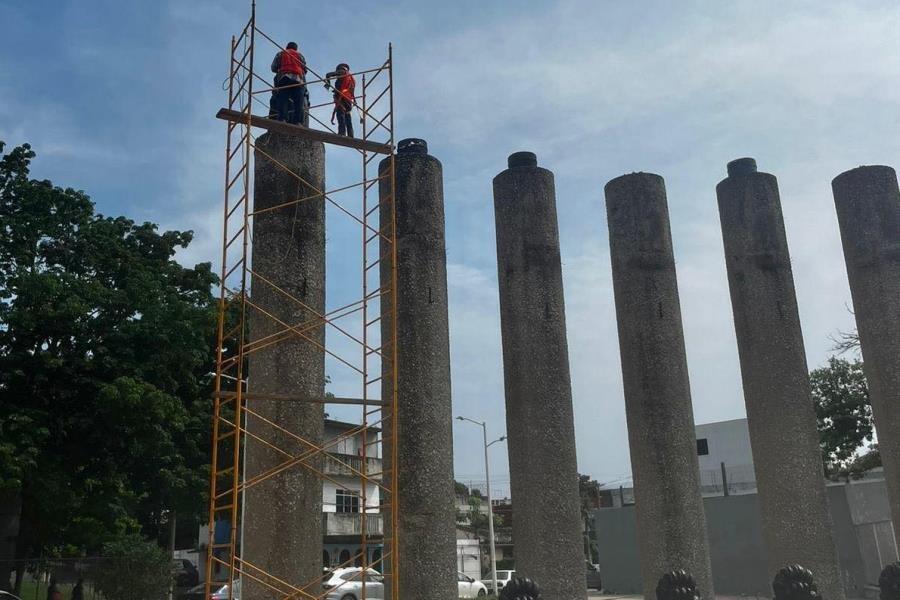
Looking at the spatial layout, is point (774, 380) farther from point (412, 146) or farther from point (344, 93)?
point (344, 93)

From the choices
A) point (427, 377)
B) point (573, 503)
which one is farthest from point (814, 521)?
point (427, 377)

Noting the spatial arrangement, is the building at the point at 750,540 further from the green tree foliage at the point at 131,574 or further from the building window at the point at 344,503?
the building window at the point at 344,503

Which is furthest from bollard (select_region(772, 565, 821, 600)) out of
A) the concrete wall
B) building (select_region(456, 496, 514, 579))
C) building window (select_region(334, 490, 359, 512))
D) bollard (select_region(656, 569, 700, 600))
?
building window (select_region(334, 490, 359, 512))

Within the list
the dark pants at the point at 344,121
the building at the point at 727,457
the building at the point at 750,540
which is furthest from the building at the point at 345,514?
the dark pants at the point at 344,121

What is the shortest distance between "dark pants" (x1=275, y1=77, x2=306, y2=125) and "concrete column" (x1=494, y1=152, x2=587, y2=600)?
3735mm

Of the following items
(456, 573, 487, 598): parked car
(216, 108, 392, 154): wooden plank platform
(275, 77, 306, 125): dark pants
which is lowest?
(456, 573, 487, 598): parked car

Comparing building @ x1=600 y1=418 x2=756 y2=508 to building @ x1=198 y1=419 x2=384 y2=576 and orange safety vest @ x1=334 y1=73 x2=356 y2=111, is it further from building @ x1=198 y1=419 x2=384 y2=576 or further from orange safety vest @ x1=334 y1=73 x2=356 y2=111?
orange safety vest @ x1=334 y1=73 x2=356 y2=111

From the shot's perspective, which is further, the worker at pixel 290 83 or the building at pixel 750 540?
the building at pixel 750 540

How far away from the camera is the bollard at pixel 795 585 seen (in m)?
9.68

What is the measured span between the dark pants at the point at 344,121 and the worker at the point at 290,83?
0.77 meters

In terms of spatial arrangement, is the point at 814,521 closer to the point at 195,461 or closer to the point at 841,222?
the point at 841,222

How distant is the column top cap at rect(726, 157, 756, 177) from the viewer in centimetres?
1589

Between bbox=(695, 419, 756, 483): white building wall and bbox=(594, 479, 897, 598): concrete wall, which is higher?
bbox=(695, 419, 756, 483): white building wall

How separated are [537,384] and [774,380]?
465 centimetres
